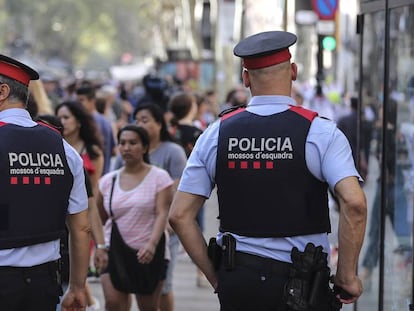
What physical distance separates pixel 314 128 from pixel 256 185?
37 centimetres

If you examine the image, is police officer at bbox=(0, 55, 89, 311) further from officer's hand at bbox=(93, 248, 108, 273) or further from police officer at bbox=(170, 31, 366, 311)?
officer's hand at bbox=(93, 248, 108, 273)

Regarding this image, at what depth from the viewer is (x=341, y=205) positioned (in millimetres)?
4750

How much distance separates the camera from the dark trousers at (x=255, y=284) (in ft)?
16.0

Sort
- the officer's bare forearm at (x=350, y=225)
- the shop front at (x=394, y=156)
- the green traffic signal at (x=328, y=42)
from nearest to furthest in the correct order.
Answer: the officer's bare forearm at (x=350, y=225)
the shop front at (x=394, y=156)
the green traffic signal at (x=328, y=42)

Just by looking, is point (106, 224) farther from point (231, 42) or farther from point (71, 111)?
point (231, 42)

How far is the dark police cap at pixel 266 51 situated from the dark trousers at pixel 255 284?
34.8 inches

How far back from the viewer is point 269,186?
193 inches

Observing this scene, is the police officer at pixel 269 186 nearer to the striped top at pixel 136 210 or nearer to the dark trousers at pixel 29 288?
the dark trousers at pixel 29 288

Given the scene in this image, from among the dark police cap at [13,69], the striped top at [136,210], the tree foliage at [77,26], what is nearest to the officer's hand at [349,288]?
the dark police cap at [13,69]

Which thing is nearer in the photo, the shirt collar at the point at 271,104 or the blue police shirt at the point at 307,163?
the blue police shirt at the point at 307,163

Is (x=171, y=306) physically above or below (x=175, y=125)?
below

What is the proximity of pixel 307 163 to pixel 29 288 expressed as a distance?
1.43 m

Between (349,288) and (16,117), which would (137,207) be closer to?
(16,117)

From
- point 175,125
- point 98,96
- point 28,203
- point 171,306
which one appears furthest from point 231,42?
point 28,203
